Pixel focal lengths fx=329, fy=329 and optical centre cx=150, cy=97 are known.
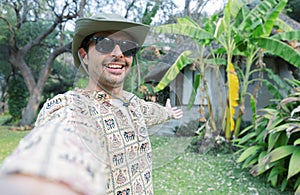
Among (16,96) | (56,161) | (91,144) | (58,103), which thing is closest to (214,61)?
(58,103)

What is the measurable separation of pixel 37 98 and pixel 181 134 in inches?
496

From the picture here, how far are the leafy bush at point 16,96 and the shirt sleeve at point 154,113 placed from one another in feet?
48.9

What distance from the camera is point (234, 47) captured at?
19.3 feet

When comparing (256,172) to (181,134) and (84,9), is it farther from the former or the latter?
(84,9)

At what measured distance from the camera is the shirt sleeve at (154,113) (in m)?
1.33

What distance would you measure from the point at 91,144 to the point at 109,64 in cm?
59

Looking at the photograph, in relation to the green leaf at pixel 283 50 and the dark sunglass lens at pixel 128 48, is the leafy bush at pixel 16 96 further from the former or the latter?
the dark sunglass lens at pixel 128 48

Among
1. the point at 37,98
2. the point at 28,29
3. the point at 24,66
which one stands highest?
the point at 28,29

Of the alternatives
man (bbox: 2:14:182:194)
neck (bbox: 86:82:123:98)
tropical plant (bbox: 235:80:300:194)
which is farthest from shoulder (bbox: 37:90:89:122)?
tropical plant (bbox: 235:80:300:194)

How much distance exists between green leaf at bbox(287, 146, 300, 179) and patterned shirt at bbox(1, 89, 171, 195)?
271cm

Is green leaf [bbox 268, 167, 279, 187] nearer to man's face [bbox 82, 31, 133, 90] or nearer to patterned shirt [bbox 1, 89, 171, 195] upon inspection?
patterned shirt [bbox 1, 89, 171, 195]

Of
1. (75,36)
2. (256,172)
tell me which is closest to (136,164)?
(75,36)

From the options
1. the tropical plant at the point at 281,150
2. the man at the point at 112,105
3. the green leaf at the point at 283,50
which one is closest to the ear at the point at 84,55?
the man at the point at 112,105

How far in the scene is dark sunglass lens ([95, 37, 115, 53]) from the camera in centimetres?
107
